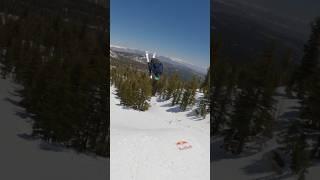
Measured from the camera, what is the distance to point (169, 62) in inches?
361

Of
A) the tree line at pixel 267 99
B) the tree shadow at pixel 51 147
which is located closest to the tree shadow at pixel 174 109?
the tree line at pixel 267 99

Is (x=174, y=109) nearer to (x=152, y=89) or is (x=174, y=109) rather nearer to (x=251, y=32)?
(x=152, y=89)

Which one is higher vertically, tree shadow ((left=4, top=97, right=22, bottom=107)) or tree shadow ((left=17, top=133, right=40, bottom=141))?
tree shadow ((left=4, top=97, right=22, bottom=107))

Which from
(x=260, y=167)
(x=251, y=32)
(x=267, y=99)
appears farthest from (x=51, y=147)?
(x=251, y=32)

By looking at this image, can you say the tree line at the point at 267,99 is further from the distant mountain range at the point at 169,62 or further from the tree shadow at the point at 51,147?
the distant mountain range at the point at 169,62

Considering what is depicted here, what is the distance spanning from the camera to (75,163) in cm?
553

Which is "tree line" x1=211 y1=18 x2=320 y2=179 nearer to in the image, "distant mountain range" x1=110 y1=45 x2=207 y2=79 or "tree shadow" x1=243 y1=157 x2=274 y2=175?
"tree shadow" x1=243 y1=157 x2=274 y2=175

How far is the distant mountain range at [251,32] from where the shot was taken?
5.57 metres

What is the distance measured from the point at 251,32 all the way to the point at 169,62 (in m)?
3.60

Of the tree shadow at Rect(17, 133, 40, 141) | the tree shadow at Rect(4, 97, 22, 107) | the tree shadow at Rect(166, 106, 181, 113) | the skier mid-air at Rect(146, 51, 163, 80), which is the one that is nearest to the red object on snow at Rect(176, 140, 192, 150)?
the tree shadow at Rect(166, 106, 181, 113)

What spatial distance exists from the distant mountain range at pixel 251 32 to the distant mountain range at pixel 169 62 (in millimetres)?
2461

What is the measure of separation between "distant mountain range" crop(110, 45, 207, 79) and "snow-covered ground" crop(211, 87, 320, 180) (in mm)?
2790

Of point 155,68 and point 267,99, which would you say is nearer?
point 267,99

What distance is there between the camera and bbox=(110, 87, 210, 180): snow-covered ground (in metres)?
7.43
